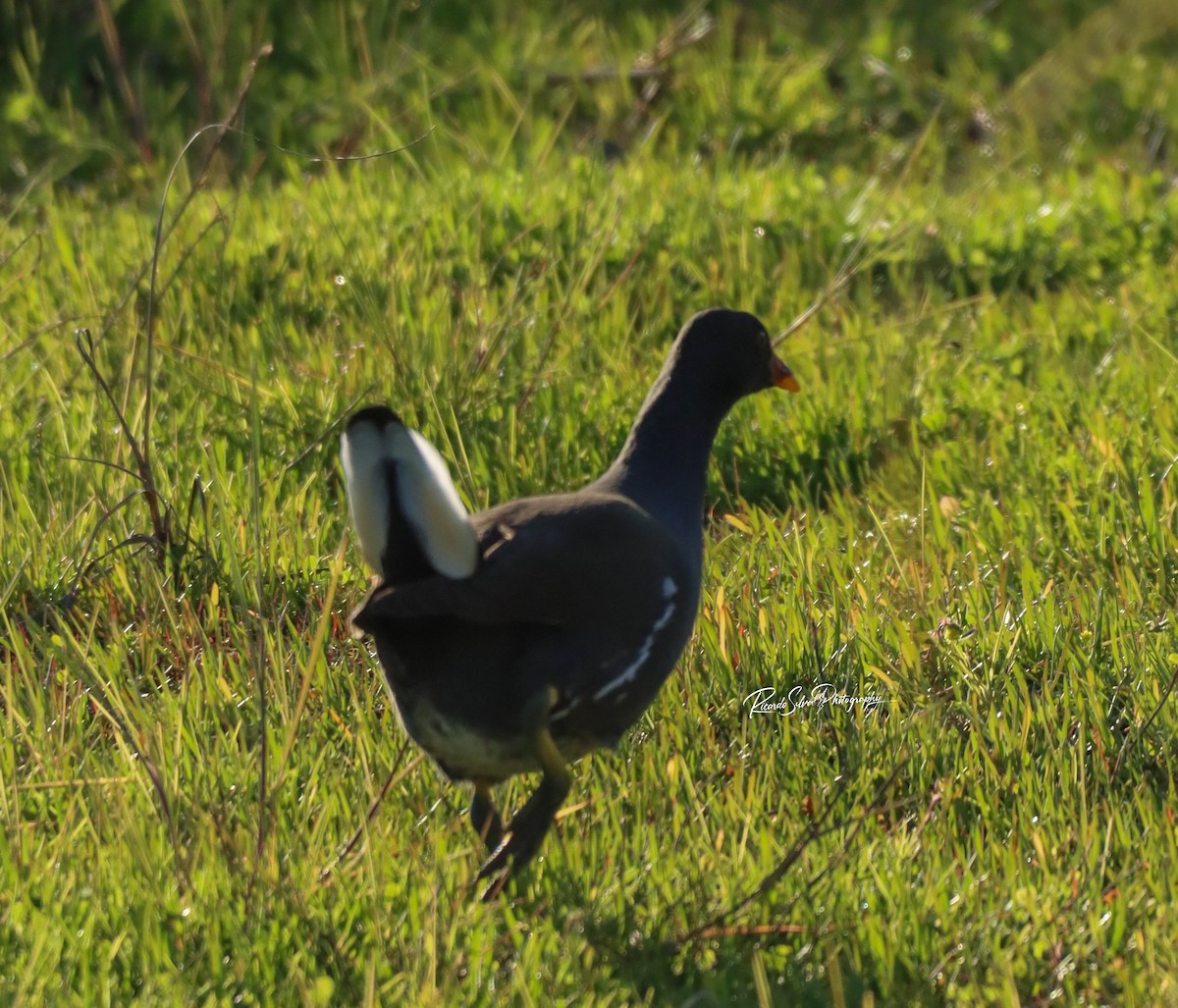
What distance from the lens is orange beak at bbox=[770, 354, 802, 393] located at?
3.46 m

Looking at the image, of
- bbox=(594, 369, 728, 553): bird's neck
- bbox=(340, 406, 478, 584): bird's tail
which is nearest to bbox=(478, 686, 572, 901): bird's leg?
bbox=(340, 406, 478, 584): bird's tail

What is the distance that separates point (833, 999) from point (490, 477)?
76.7 inches

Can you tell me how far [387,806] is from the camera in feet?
9.16

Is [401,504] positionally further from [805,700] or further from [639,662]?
[805,700]

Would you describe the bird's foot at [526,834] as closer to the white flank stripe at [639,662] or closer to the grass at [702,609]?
the grass at [702,609]

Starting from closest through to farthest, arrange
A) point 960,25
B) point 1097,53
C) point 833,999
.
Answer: point 833,999 → point 1097,53 → point 960,25

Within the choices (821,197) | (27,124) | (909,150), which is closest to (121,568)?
(821,197)

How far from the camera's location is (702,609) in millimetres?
3414

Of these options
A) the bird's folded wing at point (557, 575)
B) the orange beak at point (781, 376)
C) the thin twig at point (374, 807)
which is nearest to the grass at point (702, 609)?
the thin twig at point (374, 807)

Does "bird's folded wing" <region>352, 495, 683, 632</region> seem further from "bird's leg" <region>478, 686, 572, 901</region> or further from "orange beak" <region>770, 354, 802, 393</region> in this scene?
"orange beak" <region>770, 354, 802, 393</region>

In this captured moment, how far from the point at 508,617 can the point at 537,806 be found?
1.01 feet

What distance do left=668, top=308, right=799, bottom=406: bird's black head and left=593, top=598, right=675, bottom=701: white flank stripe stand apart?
1.93 ft

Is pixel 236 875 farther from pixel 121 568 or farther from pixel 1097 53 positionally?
pixel 1097 53

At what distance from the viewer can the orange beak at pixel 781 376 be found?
136 inches
